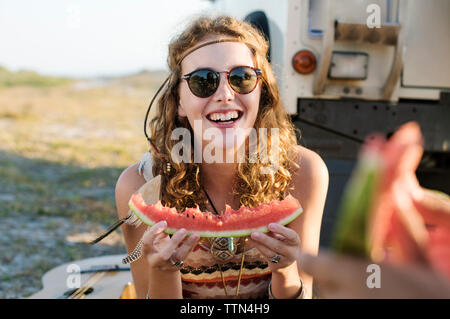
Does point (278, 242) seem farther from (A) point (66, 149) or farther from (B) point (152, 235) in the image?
(A) point (66, 149)

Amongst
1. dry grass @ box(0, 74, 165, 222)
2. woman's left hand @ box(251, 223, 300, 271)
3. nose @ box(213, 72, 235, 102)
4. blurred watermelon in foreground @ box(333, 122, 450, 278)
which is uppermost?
nose @ box(213, 72, 235, 102)

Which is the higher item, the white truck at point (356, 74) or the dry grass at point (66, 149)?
the white truck at point (356, 74)

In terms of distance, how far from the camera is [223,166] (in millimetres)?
2568

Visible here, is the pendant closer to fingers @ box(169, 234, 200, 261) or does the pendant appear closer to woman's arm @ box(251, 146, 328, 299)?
woman's arm @ box(251, 146, 328, 299)

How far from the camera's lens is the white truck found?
11.9 feet

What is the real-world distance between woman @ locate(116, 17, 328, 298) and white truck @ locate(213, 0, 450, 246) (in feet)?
4.00

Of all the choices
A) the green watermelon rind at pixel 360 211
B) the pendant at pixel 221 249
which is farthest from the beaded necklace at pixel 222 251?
the green watermelon rind at pixel 360 211

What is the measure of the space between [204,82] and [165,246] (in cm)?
94

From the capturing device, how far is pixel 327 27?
3.57m

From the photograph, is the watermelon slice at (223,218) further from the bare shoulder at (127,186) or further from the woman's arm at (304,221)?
the bare shoulder at (127,186)

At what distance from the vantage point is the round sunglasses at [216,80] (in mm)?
2189

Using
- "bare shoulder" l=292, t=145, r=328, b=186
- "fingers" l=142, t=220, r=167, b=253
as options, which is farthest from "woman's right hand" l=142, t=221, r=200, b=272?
"bare shoulder" l=292, t=145, r=328, b=186

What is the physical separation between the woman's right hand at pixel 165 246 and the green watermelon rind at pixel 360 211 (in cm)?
109
